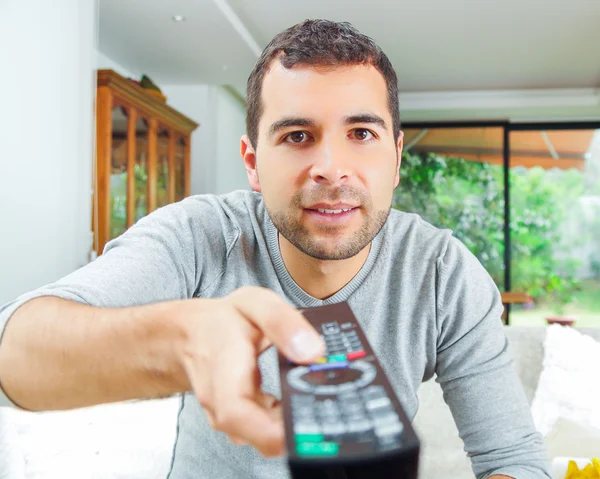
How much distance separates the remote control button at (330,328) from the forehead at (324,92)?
0.41 meters

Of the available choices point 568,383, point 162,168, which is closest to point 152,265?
point 568,383

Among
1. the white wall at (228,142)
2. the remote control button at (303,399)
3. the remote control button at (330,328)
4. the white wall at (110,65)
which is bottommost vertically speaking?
the remote control button at (303,399)

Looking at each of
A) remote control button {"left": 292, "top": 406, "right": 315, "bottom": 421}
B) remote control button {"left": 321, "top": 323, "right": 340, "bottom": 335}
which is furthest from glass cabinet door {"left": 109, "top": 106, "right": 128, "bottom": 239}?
remote control button {"left": 292, "top": 406, "right": 315, "bottom": 421}

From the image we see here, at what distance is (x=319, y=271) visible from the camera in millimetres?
943

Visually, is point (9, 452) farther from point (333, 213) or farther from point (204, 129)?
point (204, 129)

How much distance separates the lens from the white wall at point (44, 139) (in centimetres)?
217

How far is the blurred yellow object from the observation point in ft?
3.07

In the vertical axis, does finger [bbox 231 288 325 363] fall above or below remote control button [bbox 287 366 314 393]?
above

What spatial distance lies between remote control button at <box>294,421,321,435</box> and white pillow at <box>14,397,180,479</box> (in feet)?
3.71

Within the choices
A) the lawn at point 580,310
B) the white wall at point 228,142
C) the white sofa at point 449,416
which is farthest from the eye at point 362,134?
the lawn at point 580,310

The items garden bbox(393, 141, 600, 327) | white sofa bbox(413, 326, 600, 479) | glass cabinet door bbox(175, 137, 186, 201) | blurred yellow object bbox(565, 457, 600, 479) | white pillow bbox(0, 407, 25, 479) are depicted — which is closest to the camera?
blurred yellow object bbox(565, 457, 600, 479)

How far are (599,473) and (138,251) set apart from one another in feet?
2.63

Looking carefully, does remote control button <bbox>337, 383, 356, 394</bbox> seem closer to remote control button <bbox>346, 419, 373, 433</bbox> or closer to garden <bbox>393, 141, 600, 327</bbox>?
remote control button <bbox>346, 419, 373, 433</bbox>

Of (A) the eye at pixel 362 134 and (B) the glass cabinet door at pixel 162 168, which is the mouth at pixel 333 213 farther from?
(B) the glass cabinet door at pixel 162 168
